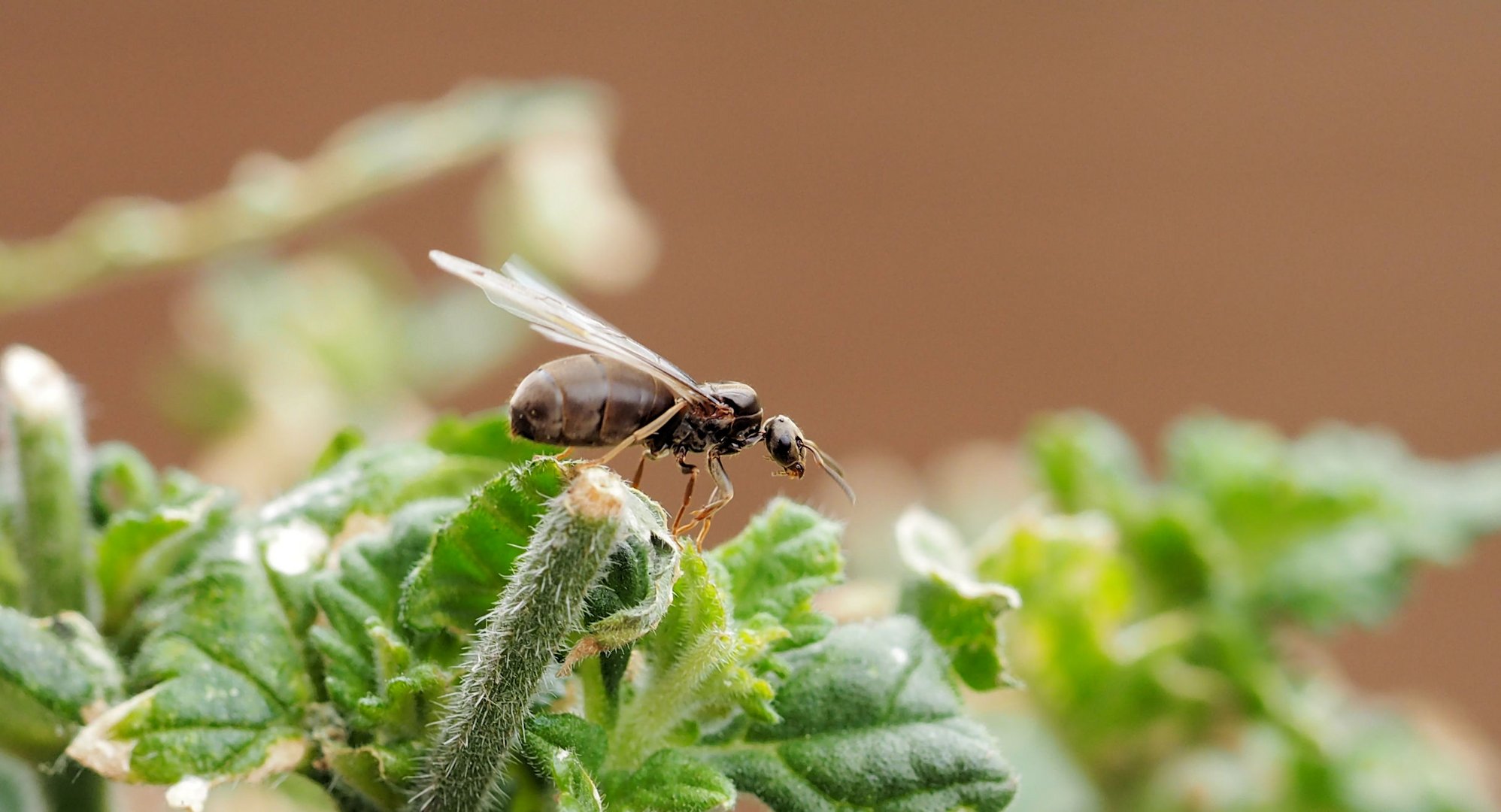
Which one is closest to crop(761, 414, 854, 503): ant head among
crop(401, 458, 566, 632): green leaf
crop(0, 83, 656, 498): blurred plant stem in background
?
crop(401, 458, 566, 632): green leaf

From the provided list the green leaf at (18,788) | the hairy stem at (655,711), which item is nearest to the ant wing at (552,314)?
the hairy stem at (655,711)

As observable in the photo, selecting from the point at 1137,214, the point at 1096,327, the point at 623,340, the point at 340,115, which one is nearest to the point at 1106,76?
the point at 1137,214

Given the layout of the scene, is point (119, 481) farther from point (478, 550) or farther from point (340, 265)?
point (340, 265)

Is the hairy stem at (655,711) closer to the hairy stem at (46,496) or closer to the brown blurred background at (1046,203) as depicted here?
the hairy stem at (46,496)

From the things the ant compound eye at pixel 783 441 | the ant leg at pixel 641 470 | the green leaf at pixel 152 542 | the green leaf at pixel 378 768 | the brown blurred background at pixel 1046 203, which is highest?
the brown blurred background at pixel 1046 203

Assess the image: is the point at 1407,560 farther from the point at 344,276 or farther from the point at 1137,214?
the point at 1137,214
